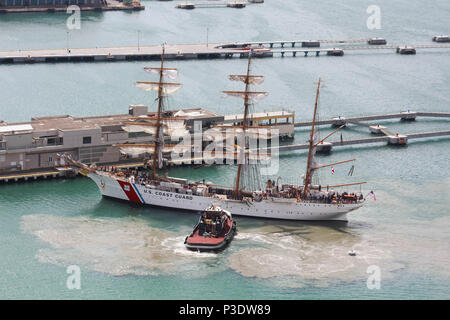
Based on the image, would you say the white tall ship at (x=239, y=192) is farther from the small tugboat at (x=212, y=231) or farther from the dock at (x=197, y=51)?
the dock at (x=197, y=51)

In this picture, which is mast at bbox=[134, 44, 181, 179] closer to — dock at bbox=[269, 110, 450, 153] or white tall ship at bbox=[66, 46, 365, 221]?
white tall ship at bbox=[66, 46, 365, 221]

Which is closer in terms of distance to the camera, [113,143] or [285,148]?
[113,143]

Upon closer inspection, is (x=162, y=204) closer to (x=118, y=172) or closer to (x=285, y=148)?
(x=118, y=172)

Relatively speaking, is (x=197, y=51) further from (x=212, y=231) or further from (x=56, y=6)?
(x=212, y=231)

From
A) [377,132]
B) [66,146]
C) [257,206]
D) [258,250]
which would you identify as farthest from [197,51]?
[258,250]

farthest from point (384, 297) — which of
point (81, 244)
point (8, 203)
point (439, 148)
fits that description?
point (439, 148)
